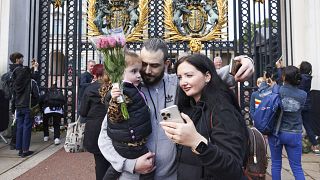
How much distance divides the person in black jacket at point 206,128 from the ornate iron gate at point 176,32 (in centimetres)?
772

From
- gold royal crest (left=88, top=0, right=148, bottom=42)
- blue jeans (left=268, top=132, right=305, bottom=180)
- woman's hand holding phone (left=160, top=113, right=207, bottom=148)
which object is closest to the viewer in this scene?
woman's hand holding phone (left=160, top=113, right=207, bottom=148)

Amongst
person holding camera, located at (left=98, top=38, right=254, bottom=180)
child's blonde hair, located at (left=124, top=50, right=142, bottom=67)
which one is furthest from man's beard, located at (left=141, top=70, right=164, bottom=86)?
child's blonde hair, located at (left=124, top=50, right=142, bottom=67)

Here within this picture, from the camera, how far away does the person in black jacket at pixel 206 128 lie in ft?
4.51

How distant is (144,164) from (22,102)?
5.05 m

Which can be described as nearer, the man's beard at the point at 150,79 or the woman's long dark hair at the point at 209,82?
the woman's long dark hair at the point at 209,82

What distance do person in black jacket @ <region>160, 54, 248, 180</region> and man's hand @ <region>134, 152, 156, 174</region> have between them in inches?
10.0

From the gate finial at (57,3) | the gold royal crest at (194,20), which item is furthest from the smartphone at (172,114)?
the gate finial at (57,3)

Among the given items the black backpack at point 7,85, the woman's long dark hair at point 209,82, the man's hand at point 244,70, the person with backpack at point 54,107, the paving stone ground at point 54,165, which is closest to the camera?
the woman's long dark hair at point 209,82

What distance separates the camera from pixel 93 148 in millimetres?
3240

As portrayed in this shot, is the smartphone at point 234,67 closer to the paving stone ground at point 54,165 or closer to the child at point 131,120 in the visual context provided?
the child at point 131,120

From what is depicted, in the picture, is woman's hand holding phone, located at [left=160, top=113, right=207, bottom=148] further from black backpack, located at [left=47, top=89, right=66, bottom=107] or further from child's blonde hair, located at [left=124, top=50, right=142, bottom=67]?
black backpack, located at [left=47, top=89, right=66, bottom=107]

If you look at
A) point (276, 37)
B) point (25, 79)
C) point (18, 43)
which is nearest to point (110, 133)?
point (25, 79)

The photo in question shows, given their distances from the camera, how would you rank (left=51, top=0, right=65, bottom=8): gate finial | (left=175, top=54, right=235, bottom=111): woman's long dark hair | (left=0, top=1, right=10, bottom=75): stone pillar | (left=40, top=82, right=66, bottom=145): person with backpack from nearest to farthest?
(left=175, top=54, right=235, bottom=111): woman's long dark hair, (left=40, top=82, right=66, bottom=145): person with backpack, (left=0, top=1, right=10, bottom=75): stone pillar, (left=51, top=0, right=65, bottom=8): gate finial

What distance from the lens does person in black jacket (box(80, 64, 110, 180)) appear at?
320 cm
